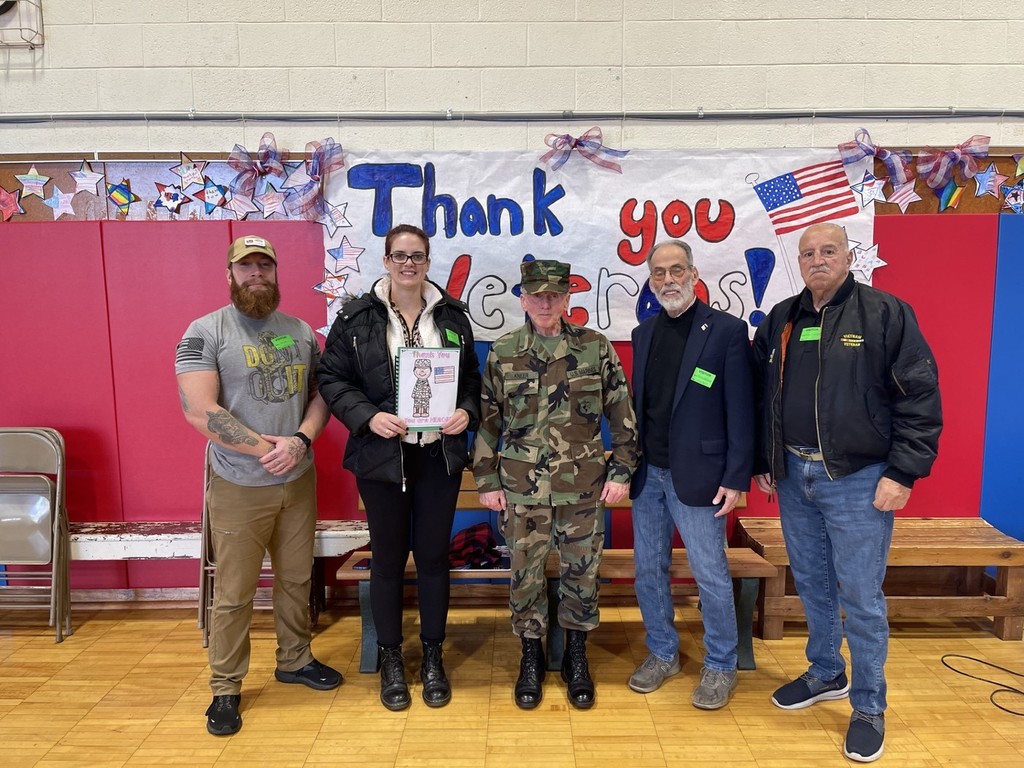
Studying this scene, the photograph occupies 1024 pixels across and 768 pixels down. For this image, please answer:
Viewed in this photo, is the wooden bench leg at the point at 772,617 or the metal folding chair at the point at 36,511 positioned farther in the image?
the metal folding chair at the point at 36,511

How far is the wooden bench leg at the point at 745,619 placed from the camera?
296 cm

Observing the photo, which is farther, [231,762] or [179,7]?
[179,7]

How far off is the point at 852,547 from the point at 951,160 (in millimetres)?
2375

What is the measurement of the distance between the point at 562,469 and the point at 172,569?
260 centimetres

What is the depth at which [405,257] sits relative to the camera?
245 centimetres

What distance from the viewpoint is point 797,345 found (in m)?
2.43

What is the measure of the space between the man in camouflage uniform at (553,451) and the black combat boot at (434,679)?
32 cm

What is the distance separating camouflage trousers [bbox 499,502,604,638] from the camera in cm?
256

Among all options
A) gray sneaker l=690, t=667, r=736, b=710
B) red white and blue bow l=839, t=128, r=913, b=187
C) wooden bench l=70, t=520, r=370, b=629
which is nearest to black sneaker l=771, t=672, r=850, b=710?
gray sneaker l=690, t=667, r=736, b=710

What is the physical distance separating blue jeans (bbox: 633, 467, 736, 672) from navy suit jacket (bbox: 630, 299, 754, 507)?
121 millimetres

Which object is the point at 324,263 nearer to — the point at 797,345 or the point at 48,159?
the point at 48,159

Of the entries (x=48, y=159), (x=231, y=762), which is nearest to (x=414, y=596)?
(x=231, y=762)

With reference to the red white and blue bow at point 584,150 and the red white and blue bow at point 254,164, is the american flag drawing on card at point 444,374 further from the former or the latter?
the red white and blue bow at point 254,164

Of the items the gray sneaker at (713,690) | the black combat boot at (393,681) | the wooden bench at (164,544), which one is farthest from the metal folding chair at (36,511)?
the gray sneaker at (713,690)
